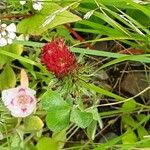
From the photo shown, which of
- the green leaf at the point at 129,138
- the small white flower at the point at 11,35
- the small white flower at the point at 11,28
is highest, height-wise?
the small white flower at the point at 11,28

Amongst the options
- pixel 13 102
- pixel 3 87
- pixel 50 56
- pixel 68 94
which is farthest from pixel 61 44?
pixel 3 87

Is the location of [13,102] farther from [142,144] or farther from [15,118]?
[142,144]

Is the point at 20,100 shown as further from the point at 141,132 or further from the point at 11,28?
the point at 141,132

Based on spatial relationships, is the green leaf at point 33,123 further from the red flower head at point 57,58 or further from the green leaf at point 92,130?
the red flower head at point 57,58

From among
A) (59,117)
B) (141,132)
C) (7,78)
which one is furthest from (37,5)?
(141,132)

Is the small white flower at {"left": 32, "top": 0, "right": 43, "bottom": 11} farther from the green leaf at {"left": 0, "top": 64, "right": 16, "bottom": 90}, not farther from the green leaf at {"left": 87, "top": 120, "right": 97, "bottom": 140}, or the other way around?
the green leaf at {"left": 87, "top": 120, "right": 97, "bottom": 140}

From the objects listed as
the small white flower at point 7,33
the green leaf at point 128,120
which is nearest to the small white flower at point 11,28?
the small white flower at point 7,33
